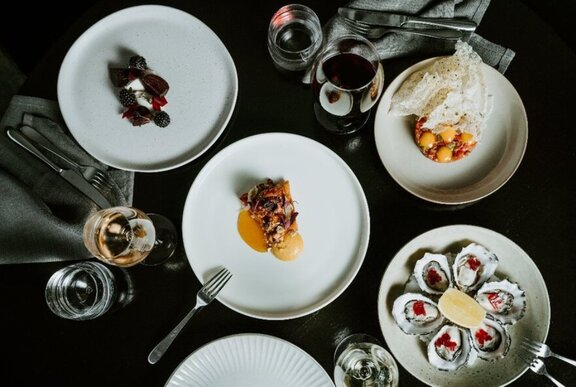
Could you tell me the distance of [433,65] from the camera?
4.36 ft

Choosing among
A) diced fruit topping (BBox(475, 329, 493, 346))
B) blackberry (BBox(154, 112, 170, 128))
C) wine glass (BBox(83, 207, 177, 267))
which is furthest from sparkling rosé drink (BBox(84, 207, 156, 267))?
diced fruit topping (BBox(475, 329, 493, 346))

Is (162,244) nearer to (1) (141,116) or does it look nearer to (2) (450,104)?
(1) (141,116)

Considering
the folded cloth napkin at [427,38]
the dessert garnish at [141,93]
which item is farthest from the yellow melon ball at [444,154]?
the dessert garnish at [141,93]

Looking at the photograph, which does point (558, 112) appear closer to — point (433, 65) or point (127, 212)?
point (433, 65)

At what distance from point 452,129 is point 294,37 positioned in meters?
0.47

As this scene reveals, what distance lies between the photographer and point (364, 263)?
1341mm

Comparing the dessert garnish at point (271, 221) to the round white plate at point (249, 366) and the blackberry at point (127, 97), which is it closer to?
the round white plate at point (249, 366)

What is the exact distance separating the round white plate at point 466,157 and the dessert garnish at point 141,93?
0.54 metres

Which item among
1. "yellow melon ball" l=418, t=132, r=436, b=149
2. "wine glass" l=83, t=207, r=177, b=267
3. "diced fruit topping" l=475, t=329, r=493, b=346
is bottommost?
"wine glass" l=83, t=207, r=177, b=267

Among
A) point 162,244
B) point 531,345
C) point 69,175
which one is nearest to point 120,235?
point 162,244

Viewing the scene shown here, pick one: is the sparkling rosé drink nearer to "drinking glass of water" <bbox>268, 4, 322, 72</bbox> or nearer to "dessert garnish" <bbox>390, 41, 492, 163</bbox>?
"drinking glass of water" <bbox>268, 4, 322, 72</bbox>

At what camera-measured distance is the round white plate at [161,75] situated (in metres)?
1.37

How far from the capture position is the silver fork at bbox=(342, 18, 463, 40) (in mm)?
1336

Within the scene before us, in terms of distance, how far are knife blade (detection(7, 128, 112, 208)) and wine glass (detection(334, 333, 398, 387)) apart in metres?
0.69
